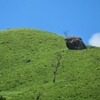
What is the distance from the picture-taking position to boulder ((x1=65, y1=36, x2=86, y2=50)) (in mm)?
128750

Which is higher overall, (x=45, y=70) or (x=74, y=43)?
(x=74, y=43)

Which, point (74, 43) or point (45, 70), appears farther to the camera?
point (74, 43)

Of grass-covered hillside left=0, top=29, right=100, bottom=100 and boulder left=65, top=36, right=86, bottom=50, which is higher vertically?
boulder left=65, top=36, right=86, bottom=50

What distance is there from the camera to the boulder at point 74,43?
12875cm

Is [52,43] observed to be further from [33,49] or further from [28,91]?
[28,91]

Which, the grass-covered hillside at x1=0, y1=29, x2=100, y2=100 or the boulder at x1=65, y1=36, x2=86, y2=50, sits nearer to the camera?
the grass-covered hillside at x1=0, y1=29, x2=100, y2=100

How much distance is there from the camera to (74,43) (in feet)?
428

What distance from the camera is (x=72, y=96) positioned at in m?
85.5

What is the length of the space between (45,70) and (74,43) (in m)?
28.0

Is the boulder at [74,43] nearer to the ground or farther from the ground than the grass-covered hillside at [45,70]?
farther from the ground

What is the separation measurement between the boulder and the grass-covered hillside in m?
3.06

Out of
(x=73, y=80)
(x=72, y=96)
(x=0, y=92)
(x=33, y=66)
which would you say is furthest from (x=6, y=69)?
(x=72, y=96)

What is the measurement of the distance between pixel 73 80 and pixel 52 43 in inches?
1838

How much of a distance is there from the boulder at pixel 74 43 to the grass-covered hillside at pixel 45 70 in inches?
120
